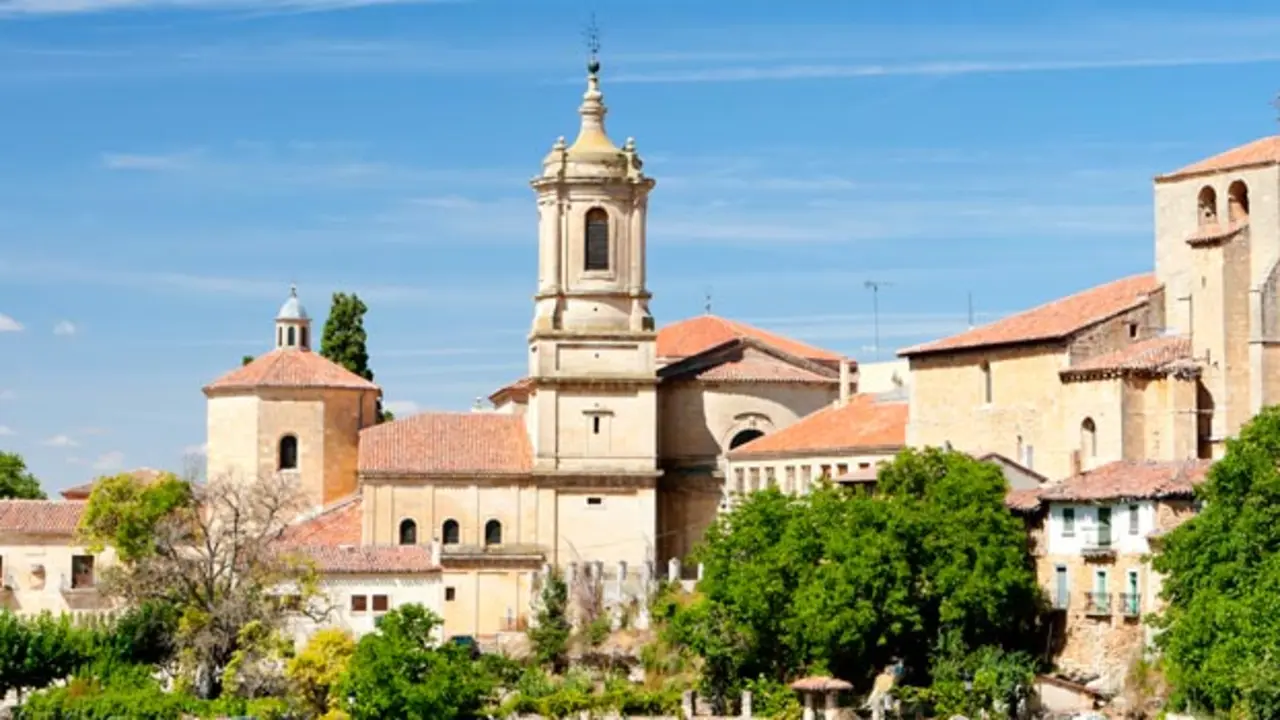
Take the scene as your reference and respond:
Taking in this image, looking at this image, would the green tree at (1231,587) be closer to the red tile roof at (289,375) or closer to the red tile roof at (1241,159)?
the red tile roof at (1241,159)

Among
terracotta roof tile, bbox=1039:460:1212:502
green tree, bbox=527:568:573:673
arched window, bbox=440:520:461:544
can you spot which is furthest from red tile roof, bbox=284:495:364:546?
terracotta roof tile, bbox=1039:460:1212:502

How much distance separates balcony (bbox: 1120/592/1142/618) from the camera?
204 ft

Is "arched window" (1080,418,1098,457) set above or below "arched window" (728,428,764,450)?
below

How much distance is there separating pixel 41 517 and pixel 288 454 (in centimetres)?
697

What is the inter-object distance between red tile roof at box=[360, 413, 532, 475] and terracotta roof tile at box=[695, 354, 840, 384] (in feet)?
18.4

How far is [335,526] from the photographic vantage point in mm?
81625

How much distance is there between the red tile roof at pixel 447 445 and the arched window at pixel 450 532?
4.60 feet

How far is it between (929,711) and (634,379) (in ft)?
69.4

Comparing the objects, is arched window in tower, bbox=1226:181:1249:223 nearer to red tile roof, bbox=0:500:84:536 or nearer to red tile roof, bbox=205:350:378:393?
red tile roof, bbox=205:350:378:393

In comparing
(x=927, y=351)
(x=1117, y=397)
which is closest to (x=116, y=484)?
(x=927, y=351)

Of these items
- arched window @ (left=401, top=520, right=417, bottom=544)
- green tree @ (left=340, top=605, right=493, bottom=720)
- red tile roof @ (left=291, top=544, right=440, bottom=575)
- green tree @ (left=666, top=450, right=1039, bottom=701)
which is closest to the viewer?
green tree @ (left=666, top=450, right=1039, bottom=701)

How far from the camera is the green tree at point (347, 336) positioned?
97625 millimetres

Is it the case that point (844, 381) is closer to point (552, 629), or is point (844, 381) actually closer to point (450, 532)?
point (450, 532)

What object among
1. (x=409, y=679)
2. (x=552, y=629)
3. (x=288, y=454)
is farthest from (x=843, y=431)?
(x=409, y=679)
